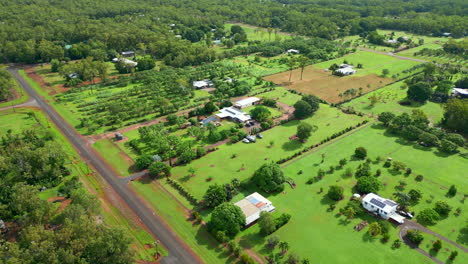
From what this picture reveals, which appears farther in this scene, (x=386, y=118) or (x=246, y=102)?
(x=246, y=102)

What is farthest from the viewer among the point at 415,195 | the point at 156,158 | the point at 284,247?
the point at 156,158

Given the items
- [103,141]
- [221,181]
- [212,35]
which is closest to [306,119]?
[221,181]

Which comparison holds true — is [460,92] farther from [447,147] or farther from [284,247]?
[284,247]

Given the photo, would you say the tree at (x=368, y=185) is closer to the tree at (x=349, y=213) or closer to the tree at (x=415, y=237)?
the tree at (x=349, y=213)

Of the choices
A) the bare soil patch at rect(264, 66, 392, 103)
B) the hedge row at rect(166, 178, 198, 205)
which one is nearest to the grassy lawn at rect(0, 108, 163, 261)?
the hedge row at rect(166, 178, 198, 205)

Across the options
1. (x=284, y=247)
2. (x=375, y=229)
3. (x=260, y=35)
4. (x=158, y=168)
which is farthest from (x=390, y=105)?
(x=260, y=35)

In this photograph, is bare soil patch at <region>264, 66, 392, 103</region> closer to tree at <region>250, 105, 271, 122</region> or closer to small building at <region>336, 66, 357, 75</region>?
small building at <region>336, 66, 357, 75</region>

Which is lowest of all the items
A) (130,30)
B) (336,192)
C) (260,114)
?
(336,192)
